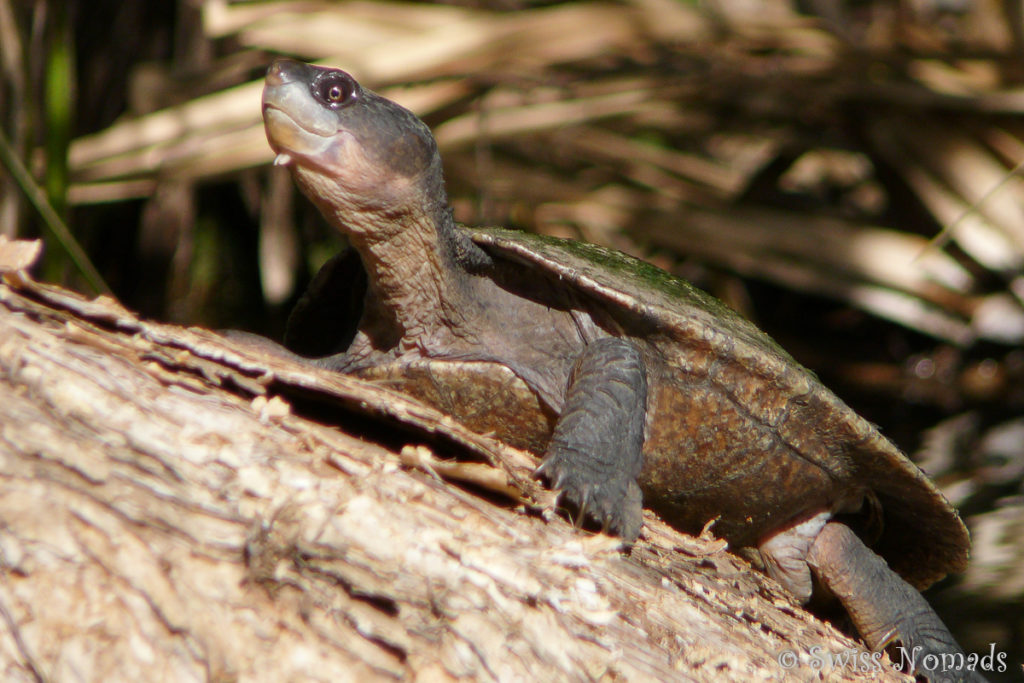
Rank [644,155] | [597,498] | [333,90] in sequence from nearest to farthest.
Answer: [597,498], [333,90], [644,155]

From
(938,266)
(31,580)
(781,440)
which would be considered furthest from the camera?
(938,266)

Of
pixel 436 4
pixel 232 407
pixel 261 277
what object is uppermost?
pixel 436 4

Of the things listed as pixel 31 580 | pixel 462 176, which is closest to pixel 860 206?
pixel 462 176

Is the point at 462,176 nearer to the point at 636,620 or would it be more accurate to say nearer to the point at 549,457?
the point at 549,457

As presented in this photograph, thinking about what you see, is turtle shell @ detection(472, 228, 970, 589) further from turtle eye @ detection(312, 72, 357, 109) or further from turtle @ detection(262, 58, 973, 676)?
turtle eye @ detection(312, 72, 357, 109)

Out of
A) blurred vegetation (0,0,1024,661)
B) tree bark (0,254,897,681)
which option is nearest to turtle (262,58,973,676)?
tree bark (0,254,897,681)

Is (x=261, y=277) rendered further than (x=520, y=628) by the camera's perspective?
Yes

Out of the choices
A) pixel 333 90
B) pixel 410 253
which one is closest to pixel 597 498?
pixel 410 253

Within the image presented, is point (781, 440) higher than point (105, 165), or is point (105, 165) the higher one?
point (781, 440)

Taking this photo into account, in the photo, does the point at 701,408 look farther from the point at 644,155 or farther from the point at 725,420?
the point at 644,155
